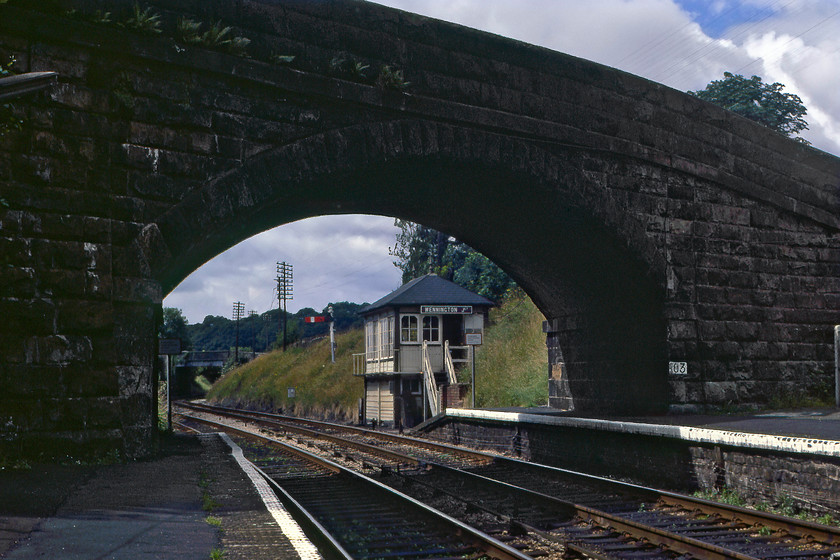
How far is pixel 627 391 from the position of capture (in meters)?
14.4

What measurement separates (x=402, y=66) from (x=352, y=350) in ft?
101

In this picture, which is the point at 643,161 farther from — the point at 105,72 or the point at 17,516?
the point at 17,516

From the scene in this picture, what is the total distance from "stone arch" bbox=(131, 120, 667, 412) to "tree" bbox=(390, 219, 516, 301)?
22041mm

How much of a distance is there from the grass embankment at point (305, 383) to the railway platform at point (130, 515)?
23763 millimetres

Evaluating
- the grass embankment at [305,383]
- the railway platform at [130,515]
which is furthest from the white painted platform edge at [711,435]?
the grass embankment at [305,383]

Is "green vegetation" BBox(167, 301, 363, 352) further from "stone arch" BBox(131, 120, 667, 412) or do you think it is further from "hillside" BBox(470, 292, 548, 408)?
"stone arch" BBox(131, 120, 667, 412)

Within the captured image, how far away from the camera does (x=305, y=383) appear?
41.1m

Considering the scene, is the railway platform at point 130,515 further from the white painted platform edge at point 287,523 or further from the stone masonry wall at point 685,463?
the stone masonry wall at point 685,463

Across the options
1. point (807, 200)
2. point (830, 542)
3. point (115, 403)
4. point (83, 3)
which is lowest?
point (830, 542)

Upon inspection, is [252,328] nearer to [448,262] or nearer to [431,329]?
[448,262]

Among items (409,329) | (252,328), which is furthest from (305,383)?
(252,328)

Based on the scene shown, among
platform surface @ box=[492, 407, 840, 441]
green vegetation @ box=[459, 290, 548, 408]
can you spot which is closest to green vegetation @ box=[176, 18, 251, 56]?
platform surface @ box=[492, 407, 840, 441]

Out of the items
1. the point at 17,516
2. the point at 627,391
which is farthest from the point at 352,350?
the point at 17,516

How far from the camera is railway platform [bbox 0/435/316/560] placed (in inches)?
197
